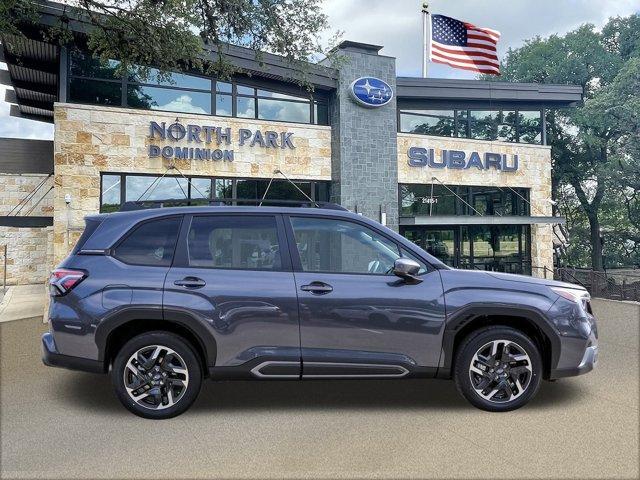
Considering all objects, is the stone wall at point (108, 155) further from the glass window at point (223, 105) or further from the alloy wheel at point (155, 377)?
the alloy wheel at point (155, 377)

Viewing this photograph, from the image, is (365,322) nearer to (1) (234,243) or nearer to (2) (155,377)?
(1) (234,243)

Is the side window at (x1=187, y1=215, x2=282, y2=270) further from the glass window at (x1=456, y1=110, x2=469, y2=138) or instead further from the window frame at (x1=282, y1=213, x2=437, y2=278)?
the glass window at (x1=456, y1=110, x2=469, y2=138)

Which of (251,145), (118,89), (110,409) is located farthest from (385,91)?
(110,409)

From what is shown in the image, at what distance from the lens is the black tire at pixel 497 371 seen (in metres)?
4.59

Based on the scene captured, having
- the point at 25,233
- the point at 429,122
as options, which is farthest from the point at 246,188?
the point at 25,233

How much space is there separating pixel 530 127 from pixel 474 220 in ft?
17.3

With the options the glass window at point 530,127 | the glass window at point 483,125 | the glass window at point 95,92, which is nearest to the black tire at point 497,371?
the glass window at point 95,92

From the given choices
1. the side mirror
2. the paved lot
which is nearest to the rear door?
the paved lot

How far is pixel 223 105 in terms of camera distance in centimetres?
1467

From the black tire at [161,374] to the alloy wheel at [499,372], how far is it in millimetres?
2408

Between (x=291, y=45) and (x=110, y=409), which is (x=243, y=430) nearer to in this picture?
(x=110, y=409)

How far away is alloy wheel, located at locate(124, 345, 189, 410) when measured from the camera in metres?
4.45

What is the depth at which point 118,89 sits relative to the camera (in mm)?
13227

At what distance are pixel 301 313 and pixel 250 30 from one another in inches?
326
